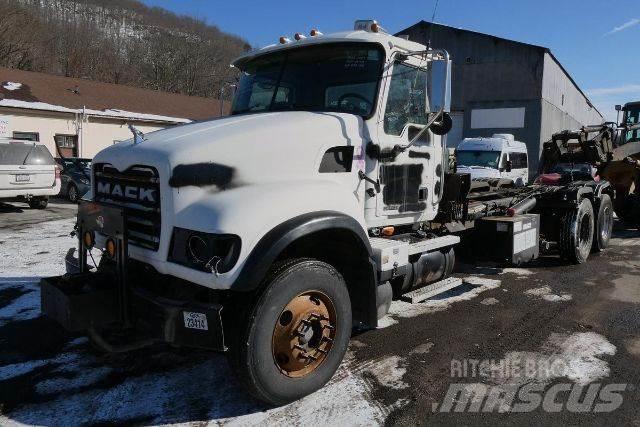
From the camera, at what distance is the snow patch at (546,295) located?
21.1ft

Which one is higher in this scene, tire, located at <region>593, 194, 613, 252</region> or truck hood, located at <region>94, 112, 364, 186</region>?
truck hood, located at <region>94, 112, 364, 186</region>

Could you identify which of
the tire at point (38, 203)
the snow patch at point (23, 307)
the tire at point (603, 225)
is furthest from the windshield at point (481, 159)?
the snow patch at point (23, 307)

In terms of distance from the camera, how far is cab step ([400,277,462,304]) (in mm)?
5094

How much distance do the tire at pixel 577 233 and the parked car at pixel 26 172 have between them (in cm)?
1232

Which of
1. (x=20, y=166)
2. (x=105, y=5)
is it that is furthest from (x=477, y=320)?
(x=105, y=5)

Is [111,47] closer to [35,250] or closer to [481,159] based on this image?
[481,159]

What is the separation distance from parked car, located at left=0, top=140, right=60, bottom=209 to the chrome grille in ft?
35.9

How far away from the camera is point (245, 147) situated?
12.1 feet

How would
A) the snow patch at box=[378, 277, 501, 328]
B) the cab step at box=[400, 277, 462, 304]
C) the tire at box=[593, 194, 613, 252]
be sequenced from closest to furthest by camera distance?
the cab step at box=[400, 277, 462, 304]
the snow patch at box=[378, 277, 501, 328]
the tire at box=[593, 194, 613, 252]

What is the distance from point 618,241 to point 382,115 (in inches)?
335

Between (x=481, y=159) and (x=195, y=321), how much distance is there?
14754 millimetres

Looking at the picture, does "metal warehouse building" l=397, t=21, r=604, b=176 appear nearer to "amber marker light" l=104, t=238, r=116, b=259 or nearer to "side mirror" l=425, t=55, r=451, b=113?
"side mirror" l=425, t=55, r=451, b=113

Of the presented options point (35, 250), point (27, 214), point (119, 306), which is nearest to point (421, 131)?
point (119, 306)

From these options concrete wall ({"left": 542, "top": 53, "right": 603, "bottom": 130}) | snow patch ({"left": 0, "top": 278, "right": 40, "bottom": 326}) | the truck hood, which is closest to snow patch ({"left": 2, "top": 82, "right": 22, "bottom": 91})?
snow patch ({"left": 0, "top": 278, "right": 40, "bottom": 326})
